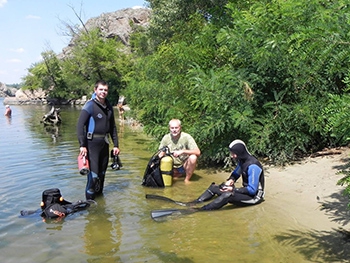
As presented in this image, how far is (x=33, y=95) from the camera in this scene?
72125 millimetres

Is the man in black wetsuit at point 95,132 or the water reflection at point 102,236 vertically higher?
the man in black wetsuit at point 95,132

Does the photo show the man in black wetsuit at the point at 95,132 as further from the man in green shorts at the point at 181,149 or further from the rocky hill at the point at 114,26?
the rocky hill at the point at 114,26

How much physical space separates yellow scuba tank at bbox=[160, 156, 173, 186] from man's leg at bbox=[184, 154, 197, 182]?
0.43 meters

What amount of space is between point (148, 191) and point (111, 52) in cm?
4237

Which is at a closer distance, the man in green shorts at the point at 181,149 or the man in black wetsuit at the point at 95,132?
the man in black wetsuit at the point at 95,132

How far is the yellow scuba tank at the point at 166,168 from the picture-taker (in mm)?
7242

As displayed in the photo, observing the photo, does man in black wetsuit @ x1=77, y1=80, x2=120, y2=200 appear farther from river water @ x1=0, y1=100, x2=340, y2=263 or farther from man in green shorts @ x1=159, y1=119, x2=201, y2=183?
man in green shorts @ x1=159, y1=119, x2=201, y2=183

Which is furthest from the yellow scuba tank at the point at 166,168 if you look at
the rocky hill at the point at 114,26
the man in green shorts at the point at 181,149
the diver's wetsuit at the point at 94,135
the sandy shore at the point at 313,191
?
the rocky hill at the point at 114,26

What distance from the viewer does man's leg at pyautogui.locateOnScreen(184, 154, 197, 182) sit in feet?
24.5

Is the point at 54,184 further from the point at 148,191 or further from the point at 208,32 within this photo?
the point at 208,32

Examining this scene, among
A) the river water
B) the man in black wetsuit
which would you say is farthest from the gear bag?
the man in black wetsuit

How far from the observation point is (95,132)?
6.12m

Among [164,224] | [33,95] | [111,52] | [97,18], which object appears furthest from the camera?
[97,18]

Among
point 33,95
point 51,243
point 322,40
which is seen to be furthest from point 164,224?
point 33,95
